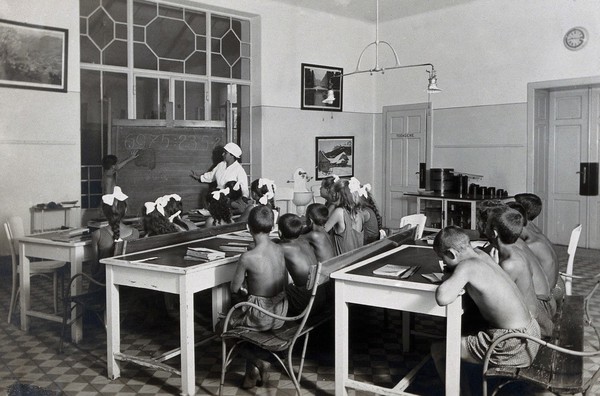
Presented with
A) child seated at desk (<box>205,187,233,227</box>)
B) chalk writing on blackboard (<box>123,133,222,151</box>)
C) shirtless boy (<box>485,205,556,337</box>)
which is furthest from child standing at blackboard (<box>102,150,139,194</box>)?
shirtless boy (<box>485,205,556,337</box>)

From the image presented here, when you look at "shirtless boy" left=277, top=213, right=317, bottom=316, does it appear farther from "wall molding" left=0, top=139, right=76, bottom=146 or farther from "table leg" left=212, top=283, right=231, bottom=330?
"wall molding" left=0, top=139, right=76, bottom=146

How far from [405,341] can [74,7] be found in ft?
18.1

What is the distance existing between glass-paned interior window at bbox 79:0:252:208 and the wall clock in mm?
4700

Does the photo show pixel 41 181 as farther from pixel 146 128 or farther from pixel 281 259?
pixel 281 259

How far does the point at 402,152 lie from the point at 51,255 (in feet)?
23.4

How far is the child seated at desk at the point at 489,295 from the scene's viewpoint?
2834 millimetres

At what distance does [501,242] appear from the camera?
10.6ft

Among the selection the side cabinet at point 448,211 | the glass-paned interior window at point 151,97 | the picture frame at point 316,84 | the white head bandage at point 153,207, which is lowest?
the side cabinet at point 448,211

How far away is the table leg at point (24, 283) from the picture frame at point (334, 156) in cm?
586

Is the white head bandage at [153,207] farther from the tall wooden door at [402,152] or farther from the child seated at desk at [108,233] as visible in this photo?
the tall wooden door at [402,152]

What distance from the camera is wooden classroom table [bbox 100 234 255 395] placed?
3.48 m

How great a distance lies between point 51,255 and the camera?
450 centimetres

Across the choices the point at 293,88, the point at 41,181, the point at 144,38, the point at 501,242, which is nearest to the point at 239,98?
the point at 293,88

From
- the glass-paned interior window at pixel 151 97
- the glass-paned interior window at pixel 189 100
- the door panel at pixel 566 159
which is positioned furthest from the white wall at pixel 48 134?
the door panel at pixel 566 159
